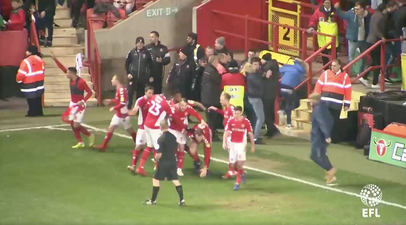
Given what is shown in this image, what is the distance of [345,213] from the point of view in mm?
16906

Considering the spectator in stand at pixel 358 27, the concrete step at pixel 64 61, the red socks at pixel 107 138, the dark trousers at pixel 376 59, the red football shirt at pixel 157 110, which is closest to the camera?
the red football shirt at pixel 157 110

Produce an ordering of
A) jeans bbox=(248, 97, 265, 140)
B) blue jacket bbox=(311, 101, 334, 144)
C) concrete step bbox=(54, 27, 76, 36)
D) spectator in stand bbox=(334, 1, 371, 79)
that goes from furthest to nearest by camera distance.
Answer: concrete step bbox=(54, 27, 76, 36) → spectator in stand bbox=(334, 1, 371, 79) → jeans bbox=(248, 97, 265, 140) → blue jacket bbox=(311, 101, 334, 144)

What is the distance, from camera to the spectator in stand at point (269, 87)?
2245cm

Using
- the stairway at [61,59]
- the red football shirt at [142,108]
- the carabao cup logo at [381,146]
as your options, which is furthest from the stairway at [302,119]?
the stairway at [61,59]

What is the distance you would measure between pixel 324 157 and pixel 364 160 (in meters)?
2.23

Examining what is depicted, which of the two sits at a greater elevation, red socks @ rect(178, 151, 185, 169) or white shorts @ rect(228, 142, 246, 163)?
white shorts @ rect(228, 142, 246, 163)

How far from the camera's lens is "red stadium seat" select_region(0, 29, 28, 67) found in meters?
27.1

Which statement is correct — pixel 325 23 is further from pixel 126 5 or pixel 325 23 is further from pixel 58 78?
pixel 58 78

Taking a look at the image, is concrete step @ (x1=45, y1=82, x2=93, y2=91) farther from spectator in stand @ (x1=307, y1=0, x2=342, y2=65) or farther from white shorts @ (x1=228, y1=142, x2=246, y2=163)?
white shorts @ (x1=228, y1=142, x2=246, y2=163)

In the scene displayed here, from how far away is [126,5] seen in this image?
95.2 feet

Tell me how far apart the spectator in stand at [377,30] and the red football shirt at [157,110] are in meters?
6.35

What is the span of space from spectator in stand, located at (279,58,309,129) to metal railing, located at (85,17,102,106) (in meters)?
5.54

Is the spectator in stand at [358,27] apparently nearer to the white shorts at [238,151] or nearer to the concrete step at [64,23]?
the white shorts at [238,151]

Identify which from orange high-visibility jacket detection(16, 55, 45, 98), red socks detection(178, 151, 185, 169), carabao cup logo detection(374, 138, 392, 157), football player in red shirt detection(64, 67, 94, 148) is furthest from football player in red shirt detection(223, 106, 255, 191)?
orange high-visibility jacket detection(16, 55, 45, 98)
